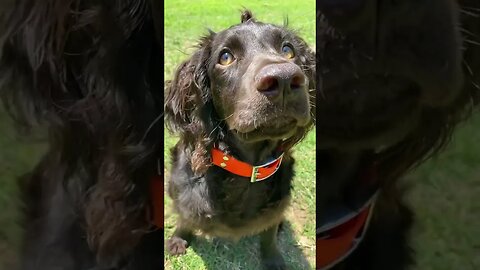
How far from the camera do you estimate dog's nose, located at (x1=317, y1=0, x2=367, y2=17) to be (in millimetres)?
1079

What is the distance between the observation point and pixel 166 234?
1.11m

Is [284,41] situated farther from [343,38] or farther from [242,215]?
[242,215]

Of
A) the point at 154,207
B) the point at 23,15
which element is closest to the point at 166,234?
the point at 154,207

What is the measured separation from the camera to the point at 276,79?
983 millimetres

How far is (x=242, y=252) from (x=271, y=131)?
233mm

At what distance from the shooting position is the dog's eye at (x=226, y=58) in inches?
40.6

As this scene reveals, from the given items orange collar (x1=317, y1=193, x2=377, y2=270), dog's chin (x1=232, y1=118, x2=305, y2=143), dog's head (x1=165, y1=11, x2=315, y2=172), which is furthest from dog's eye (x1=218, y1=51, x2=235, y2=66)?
orange collar (x1=317, y1=193, x2=377, y2=270)

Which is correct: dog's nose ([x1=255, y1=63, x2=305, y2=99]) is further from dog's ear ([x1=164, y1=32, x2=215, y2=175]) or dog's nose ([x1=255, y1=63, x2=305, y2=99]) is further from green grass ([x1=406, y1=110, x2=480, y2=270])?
green grass ([x1=406, y1=110, x2=480, y2=270])

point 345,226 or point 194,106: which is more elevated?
point 194,106

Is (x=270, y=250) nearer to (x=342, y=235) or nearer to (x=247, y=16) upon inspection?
(x=342, y=235)

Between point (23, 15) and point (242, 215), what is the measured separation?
513 mm

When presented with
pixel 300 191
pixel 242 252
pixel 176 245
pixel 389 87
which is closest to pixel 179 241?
pixel 176 245

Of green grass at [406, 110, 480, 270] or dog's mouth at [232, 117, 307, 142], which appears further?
green grass at [406, 110, 480, 270]

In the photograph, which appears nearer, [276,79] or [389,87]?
[276,79]
